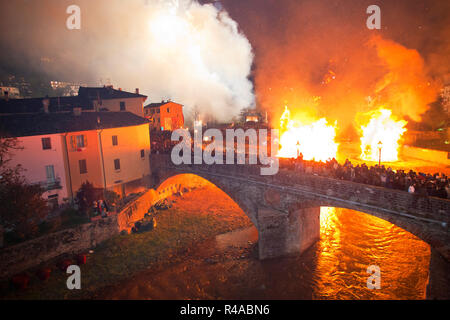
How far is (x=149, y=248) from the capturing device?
2503 cm

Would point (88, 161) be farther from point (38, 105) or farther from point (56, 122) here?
point (38, 105)

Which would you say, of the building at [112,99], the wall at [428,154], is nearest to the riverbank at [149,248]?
the building at [112,99]

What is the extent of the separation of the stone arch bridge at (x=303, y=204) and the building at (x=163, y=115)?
112 ft

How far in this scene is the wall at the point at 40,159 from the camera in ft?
85.1

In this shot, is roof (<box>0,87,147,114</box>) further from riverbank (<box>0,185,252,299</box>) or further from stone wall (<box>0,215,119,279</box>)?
stone wall (<box>0,215,119,279</box>)

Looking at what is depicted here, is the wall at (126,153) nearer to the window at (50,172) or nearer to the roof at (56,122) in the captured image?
the roof at (56,122)

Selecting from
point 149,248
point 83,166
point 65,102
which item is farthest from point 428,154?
point 65,102

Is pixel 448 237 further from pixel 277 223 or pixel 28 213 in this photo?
pixel 28 213

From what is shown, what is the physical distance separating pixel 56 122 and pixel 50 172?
5.40m

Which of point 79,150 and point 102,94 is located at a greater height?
point 102,94

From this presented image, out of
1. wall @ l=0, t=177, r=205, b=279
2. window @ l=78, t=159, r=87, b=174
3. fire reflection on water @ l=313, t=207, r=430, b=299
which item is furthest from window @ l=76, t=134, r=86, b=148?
fire reflection on water @ l=313, t=207, r=430, b=299

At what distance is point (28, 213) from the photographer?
70.4 feet

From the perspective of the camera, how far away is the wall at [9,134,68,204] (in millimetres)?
25953
